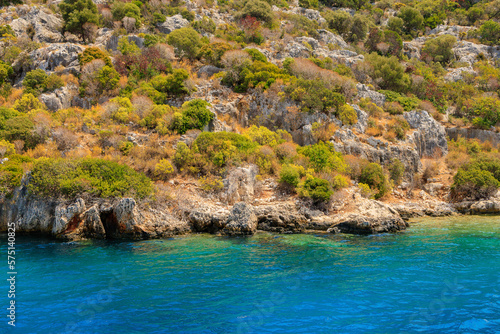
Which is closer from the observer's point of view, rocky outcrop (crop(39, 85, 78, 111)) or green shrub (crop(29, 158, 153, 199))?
green shrub (crop(29, 158, 153, 199))

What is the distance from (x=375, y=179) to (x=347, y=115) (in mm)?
8913

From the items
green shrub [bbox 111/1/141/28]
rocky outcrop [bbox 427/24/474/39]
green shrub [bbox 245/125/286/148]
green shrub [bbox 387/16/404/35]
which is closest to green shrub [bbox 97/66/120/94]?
green shrub [bbox 245/125/286/148]

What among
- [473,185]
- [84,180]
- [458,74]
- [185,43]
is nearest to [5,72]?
[185,43]

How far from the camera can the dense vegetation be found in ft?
74.0

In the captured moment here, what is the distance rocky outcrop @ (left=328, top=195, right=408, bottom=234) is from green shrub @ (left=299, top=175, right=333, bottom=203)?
66.0 inches

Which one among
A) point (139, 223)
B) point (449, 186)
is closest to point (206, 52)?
point (139, 223)

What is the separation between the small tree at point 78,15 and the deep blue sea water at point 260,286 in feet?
127

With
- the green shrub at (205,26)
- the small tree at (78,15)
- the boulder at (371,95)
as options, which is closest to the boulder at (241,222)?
the boulder at (371,95)

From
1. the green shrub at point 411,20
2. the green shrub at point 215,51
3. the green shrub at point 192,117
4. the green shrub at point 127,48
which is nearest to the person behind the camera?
the green shrub at point 192,117

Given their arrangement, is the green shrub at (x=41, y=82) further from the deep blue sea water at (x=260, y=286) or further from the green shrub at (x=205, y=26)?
the green shrub at (x=205, y=26)

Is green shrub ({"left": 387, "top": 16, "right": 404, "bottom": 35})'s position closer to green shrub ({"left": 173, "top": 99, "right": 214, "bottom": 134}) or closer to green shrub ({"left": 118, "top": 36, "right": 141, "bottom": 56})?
green shrub ({"left": 118, "top": 36, "right": 141, "bottom": 56})

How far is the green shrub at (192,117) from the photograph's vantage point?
87.8ft

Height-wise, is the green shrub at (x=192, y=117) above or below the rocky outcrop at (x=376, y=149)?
above

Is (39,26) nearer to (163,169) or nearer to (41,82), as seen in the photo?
(41,82)
